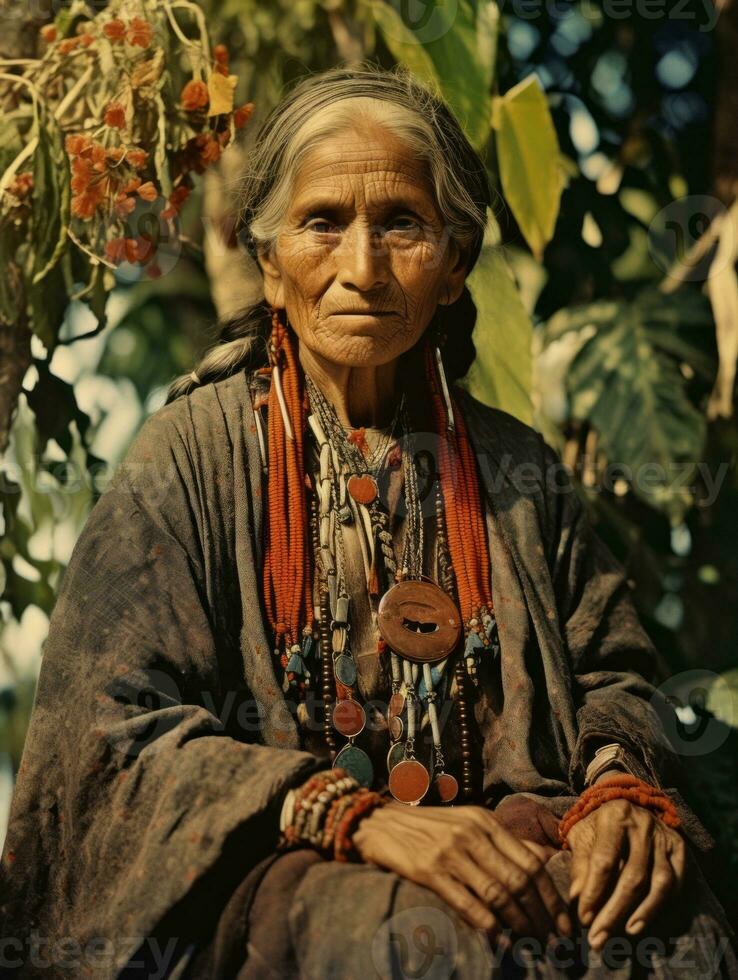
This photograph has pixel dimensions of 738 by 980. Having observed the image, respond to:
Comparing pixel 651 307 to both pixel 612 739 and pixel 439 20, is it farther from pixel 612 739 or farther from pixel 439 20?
pixel 612 739

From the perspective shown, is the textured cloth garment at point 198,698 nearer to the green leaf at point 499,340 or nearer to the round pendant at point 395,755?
the round pendant at point 395,755

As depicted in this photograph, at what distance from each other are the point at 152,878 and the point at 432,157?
128cm

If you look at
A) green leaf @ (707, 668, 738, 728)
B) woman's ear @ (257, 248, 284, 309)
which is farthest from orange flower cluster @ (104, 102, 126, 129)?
green leaf @ (707, 668, 738, 728)

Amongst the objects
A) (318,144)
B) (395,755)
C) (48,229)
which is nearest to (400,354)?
(318,144)

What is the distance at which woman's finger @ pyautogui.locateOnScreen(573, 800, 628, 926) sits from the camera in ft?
7.36

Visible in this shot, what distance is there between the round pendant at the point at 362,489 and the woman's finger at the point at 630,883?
709 millimetres

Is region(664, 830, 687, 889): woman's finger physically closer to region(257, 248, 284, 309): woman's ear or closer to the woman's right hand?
the woman's right hand

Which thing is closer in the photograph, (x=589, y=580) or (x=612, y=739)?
(x=612, y=739)

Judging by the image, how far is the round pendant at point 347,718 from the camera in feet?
8.27

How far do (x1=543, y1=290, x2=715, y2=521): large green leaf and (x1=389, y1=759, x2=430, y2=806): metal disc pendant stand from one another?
4.29 feet

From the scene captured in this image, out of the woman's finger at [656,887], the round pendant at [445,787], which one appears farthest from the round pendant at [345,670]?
the woman's finger at [656,887]

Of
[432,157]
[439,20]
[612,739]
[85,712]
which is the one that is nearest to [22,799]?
[85,712]

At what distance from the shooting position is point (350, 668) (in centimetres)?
257

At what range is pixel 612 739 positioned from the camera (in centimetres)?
257
